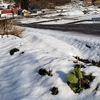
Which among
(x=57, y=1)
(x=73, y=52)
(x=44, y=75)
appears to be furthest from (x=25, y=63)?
(x=57, y=1)

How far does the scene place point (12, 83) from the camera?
7.94m

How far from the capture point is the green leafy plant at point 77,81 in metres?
7.01

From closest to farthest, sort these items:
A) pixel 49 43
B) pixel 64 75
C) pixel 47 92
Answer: pixel 47 92
pixel 64 75
pixel 49 43

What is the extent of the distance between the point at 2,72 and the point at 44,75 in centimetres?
185

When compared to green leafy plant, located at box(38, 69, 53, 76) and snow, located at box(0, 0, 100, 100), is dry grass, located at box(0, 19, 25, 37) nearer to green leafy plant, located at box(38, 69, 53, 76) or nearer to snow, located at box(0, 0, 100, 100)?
snow, located at box(0, 0, 100, 100)

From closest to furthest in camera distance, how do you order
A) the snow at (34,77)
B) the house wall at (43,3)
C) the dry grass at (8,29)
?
1. the snow at (34,77)
2. the dry grass at (8,29)
3. the house wall at (43,3)

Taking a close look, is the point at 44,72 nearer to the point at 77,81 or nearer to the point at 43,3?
the point at 77,81

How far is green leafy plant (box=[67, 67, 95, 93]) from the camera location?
7.01 metres

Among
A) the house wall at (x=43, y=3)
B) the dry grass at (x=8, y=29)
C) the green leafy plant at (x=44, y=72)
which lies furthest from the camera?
the house wall at (x=43, y=3)

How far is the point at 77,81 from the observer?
7031 millimetres

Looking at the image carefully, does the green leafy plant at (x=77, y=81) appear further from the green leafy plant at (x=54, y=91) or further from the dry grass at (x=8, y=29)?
the dry grass at (x=8, y=29)

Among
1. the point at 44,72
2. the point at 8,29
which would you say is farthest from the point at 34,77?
the point at 8,29

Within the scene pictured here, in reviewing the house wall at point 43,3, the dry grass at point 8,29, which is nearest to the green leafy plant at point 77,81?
the dry grass at point 8,29

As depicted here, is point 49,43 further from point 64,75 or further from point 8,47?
point 64,75
